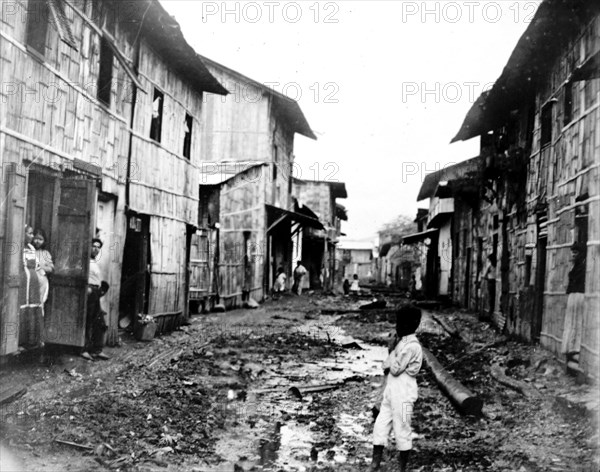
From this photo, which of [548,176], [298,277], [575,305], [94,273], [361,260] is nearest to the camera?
[575,305]

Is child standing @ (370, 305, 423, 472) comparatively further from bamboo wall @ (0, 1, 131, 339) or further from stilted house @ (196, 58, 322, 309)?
stilted house @ (196, 58, 322, 309)

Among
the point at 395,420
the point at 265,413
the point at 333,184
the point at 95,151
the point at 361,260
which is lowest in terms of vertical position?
the point at 265,413

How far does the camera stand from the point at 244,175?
78.0 ft

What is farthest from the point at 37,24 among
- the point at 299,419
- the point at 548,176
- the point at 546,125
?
the point at 546,125

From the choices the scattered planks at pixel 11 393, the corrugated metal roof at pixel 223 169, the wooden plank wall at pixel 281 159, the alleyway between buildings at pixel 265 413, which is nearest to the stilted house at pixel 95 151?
the scattered planks at pixel 11 393

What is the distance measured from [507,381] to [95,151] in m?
7.73

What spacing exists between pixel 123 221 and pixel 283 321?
7434 mm

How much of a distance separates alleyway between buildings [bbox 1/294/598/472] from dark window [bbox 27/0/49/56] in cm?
435

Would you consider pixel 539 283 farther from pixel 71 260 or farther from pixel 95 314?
pixel 71 260

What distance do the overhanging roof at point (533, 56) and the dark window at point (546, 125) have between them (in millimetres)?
765

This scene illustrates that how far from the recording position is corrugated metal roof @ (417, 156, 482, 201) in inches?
1156

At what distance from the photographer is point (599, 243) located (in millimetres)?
8289

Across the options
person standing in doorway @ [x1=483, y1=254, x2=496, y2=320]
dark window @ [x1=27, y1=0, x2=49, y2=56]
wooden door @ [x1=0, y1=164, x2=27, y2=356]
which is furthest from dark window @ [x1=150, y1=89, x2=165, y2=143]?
person standing in doorway @ [x1=483, y1=254, x2=496, y2=320]

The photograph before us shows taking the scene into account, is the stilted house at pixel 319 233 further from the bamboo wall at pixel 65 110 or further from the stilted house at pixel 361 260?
the stilted house at pixel 361 260
